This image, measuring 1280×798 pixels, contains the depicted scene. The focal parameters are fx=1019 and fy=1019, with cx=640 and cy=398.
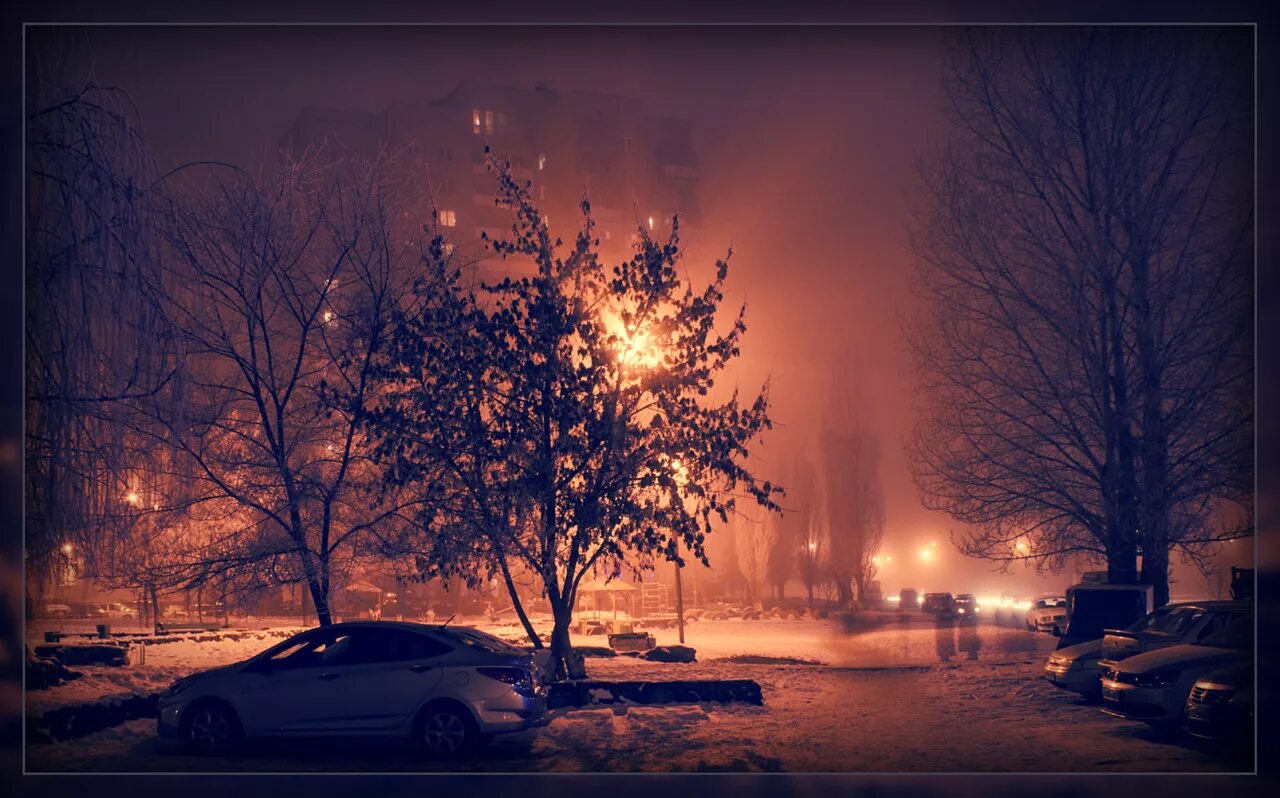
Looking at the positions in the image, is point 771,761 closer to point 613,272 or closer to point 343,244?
point 613,272

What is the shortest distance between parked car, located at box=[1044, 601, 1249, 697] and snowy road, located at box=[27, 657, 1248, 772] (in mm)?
415

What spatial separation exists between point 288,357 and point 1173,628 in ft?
41.3

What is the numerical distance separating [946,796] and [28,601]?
10013 millimetres

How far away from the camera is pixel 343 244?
45.8 ft

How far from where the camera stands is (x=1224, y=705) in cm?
1096

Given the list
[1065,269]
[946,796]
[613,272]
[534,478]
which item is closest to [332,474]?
[534,478]

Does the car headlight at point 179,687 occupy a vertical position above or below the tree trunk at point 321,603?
below

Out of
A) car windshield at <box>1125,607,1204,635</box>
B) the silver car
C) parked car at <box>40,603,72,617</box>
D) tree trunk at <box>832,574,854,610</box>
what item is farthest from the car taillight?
tree trunk at <box>832,574,854,610</box>

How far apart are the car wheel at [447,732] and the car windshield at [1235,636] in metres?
8.54

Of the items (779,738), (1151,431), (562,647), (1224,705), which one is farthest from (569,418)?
(1151,431)

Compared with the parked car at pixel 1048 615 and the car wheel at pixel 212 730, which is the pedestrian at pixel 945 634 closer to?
the parked car at pixel 1048 615

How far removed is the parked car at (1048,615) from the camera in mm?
27722

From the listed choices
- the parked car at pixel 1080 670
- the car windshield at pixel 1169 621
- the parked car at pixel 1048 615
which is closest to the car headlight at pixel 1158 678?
the car windshield at pixel 1169 621

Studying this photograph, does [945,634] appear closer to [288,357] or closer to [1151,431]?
[1151,431]
